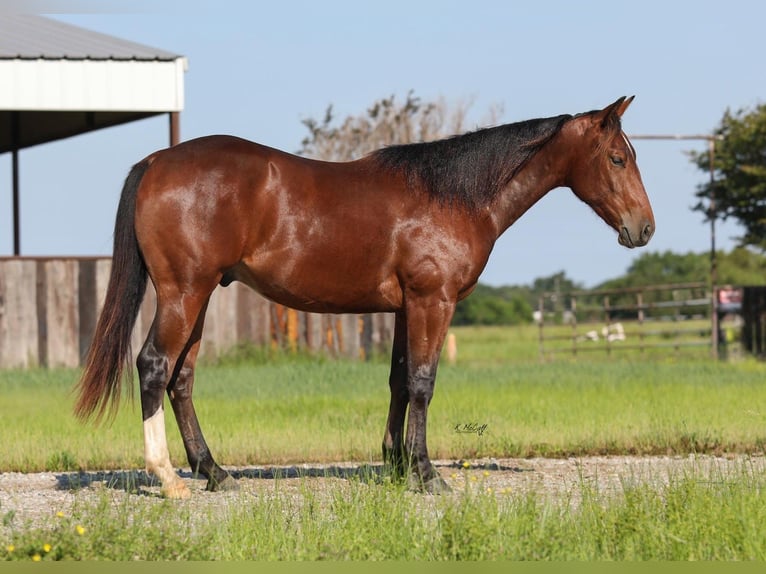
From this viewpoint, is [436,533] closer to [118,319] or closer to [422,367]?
[422,367]

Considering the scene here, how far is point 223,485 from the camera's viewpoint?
27.8 ft

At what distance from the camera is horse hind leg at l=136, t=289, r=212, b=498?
806 centimetres

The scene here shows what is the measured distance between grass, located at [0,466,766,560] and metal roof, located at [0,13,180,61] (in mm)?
13683

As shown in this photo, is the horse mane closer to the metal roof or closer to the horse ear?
the horse ear

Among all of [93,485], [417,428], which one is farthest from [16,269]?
[417,428]

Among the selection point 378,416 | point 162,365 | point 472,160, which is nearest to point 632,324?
point 378,416

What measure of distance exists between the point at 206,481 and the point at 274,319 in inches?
519

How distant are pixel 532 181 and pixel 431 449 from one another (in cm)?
303

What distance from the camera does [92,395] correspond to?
818 centimetres

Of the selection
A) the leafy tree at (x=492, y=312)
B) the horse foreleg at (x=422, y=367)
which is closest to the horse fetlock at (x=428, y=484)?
the horse foreleg at (x=422, y=367)

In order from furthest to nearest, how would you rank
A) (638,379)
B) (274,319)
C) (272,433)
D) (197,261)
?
(274,319) → (638,379) → (272,433) → (197,261)

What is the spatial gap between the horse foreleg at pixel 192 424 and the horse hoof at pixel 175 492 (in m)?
0.37

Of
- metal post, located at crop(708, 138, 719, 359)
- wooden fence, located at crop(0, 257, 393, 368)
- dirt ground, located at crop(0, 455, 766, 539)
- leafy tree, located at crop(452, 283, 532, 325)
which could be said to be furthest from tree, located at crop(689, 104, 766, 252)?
leafy tree, located at crop(452, 283, 532, 325)

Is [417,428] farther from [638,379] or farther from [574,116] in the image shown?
[638,379]
